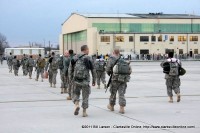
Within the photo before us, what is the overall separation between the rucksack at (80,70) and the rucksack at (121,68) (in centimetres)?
86

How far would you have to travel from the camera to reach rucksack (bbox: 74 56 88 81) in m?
11.7

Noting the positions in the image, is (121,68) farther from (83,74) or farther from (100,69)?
(100,69)

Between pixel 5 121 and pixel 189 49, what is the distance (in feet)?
333

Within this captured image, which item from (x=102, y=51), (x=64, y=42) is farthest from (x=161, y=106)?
(x=64, y=42)

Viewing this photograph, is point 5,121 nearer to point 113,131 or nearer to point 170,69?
point 113,131

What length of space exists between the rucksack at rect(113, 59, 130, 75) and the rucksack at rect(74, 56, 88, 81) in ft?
2.84

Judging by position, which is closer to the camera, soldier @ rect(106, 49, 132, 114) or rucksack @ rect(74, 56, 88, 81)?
rucksack @ rect(74, 56, 88, 81)

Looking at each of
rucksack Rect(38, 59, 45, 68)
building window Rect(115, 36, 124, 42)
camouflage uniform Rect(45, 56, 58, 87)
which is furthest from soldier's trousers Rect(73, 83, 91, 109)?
building window Rect(115, 36, 124, 42)

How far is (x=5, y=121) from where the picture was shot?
433 inches

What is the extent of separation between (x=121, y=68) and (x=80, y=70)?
1137 mm

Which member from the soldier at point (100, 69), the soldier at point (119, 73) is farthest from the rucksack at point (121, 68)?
the soldier at point (100, 69)

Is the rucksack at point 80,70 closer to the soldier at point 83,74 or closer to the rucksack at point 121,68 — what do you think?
the soldier at point 83,74

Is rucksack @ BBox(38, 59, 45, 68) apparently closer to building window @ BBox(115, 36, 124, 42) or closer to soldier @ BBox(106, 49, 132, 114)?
soldier @ BBox(106, 49, 132, 114)

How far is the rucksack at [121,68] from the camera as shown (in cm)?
1212
